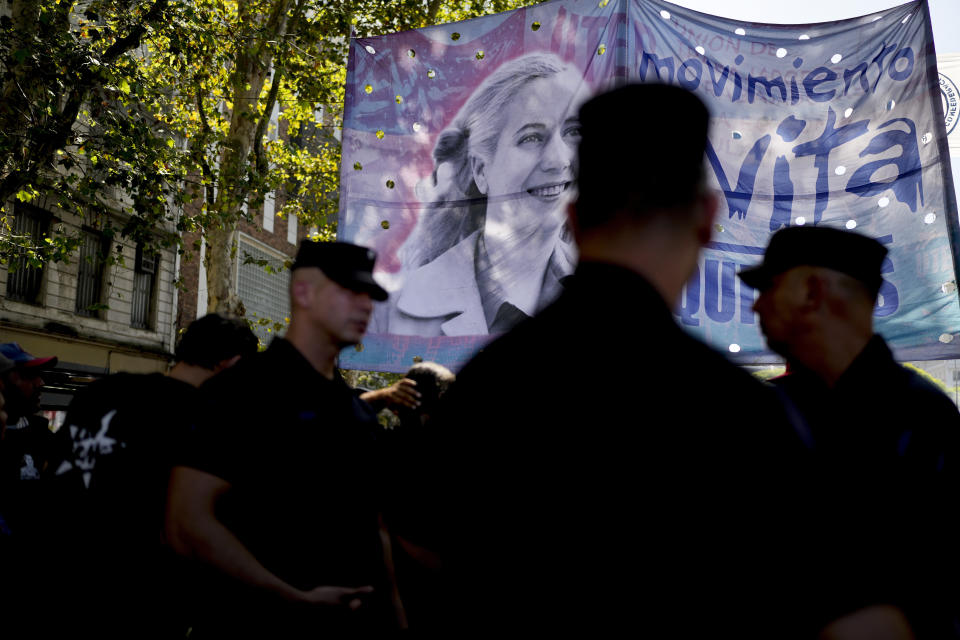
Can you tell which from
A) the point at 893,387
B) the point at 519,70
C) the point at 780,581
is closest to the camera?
the point at 780,581

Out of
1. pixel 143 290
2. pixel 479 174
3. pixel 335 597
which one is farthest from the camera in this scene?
pixel 143 290

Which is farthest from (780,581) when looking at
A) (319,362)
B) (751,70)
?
(751,70)

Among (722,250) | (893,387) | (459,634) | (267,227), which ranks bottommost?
(459,634)

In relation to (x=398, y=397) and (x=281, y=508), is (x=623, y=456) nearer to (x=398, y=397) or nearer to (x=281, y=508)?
(x=281, y=508)

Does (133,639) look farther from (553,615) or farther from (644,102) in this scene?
(644,102)

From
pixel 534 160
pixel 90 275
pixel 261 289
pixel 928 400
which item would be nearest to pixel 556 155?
pixel 534 160

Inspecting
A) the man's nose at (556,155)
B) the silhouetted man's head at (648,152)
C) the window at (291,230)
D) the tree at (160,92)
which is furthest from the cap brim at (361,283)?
the window at (291,230)

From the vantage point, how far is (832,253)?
7.19 ft

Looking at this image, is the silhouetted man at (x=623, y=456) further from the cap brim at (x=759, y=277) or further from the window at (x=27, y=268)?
the window at (x=27, y=268)

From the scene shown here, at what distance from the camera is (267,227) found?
87.2ft

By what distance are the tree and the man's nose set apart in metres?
1.87

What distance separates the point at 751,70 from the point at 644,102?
13.2 ft

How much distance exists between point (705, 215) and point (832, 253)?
1.11 metres

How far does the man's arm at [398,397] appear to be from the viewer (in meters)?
3.16
